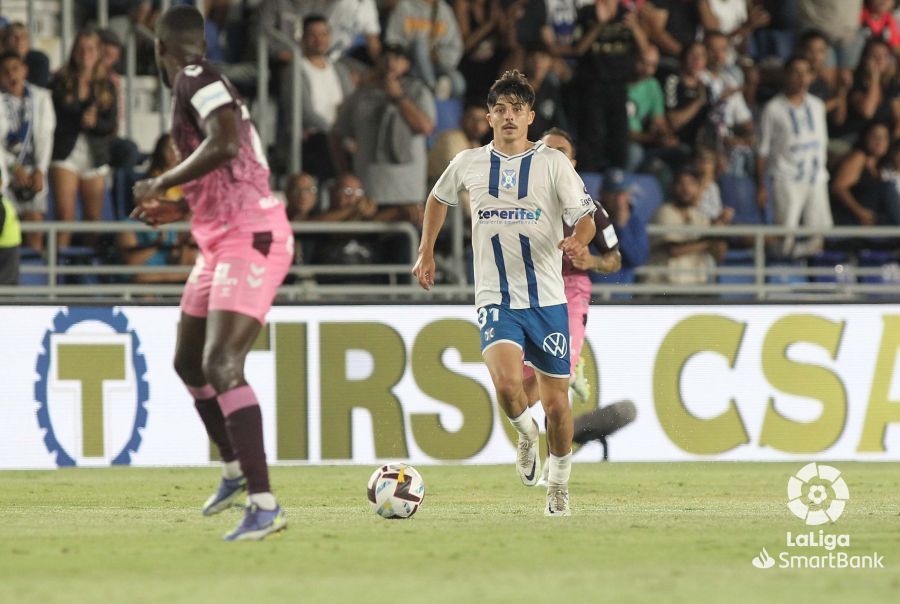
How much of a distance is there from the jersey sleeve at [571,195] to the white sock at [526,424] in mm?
1361

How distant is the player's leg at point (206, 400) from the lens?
27.2 ft

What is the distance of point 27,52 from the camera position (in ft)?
52.0

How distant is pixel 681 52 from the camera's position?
18.7 metres

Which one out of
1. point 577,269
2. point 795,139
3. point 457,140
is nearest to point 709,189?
point 795,139

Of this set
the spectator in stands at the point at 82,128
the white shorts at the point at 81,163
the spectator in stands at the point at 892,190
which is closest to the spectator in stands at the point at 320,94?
the spectator in stands at the point at 82,128

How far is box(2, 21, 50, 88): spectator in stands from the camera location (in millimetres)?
15594

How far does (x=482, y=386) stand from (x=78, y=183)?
4511mm

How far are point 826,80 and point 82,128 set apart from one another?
8427 millimetres

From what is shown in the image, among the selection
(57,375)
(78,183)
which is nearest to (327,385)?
(57,375)

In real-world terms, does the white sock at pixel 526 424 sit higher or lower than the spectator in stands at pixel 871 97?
lower

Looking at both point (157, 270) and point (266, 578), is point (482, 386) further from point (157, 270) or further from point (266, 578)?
point (266, 578)

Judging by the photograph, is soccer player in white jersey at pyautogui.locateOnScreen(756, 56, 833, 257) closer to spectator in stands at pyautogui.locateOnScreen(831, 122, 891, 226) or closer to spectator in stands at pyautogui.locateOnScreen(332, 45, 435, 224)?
spectator in stands at pyautogui.locateOnScreen(831, 122, 891, 226)

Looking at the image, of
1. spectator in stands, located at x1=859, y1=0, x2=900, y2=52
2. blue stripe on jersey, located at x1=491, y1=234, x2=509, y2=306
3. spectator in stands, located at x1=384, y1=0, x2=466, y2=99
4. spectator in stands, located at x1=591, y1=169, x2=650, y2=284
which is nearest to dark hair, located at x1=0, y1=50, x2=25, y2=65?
spectator in stands, located at x1=384, y1=0, x2=466, y2=99

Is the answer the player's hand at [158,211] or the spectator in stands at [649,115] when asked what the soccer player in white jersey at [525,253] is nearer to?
the player's hand at [158,211]
